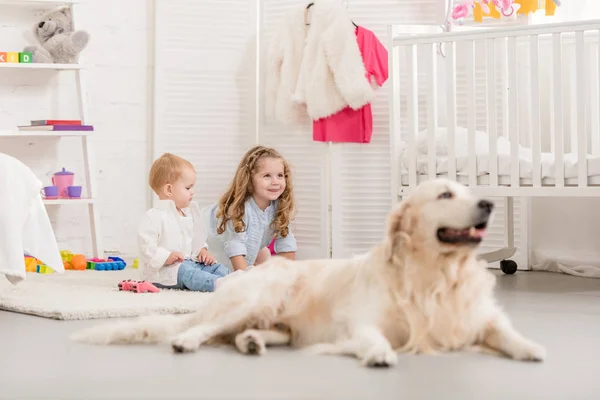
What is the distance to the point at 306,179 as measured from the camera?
4484 mm

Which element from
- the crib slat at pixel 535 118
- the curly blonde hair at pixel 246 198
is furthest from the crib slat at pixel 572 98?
the curly blonde hair at pixel 246 198

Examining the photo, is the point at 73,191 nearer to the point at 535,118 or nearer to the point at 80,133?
the point at 80,133

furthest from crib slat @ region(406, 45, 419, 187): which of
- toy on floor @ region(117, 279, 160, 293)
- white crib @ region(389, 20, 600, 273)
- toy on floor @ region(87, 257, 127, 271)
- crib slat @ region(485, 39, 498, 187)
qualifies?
toy on floor @ region(87, 257, 127, 271)

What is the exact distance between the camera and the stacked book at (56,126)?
4.30 m

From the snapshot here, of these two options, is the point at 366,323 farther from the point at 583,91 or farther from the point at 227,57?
the point at 227,57

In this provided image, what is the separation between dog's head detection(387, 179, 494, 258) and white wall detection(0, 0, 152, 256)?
3.15 metres

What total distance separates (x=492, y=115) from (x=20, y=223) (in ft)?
5.69

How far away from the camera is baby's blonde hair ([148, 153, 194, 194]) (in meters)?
3.21

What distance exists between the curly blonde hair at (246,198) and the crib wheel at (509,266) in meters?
1.12

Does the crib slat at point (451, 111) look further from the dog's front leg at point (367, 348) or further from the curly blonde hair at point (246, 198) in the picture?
the dog's front leg at point (367, 348)

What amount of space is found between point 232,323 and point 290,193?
61.8 inches

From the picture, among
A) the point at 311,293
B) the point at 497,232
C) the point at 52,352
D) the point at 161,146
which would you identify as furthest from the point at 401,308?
the point at 161,146

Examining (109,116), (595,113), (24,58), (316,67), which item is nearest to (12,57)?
(24,58)

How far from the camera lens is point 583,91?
3.16 meters
